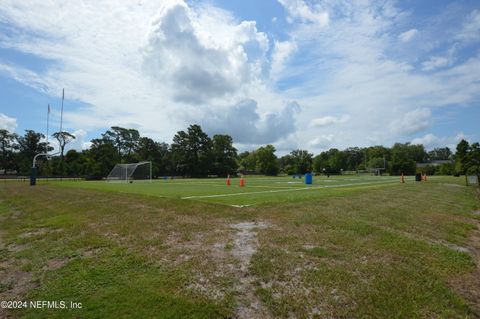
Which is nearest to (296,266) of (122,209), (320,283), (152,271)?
(320,283)

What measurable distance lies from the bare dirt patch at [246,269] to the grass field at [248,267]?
0.6 inches

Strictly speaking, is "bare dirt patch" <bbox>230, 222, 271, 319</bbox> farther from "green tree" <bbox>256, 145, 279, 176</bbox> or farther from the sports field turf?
"green tree" <bbox>256, 145, 279, 176</bbox>

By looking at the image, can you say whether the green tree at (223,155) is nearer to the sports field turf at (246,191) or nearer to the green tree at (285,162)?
the green tree at (285,162)

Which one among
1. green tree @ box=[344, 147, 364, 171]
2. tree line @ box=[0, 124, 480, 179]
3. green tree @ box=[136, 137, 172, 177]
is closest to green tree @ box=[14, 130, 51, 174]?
tree line @ box=[0, 124, 480, 179]

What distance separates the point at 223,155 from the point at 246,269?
75.6 metres

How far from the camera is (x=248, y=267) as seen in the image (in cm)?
454

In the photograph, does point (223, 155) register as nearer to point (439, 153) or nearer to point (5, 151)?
point (5, 151)

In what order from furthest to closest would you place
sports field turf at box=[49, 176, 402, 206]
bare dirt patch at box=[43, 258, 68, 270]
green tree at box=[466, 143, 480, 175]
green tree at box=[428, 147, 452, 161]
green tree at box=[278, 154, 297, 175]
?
green tree at box=[428, 147, 452, 161], green tree at box=[278, 154, 297, 175], green tree at box=[466, 143, 480, 175], sports field turf at box=[49, 176, 402, 206], bare dirt patch at box=[43, 258, 68, 270]

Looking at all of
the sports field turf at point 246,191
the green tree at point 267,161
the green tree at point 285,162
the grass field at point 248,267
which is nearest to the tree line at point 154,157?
the green tree at point 267,161

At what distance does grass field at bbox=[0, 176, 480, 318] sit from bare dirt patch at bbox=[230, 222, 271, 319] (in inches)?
0.6

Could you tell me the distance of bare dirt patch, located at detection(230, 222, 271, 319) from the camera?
3.44 m

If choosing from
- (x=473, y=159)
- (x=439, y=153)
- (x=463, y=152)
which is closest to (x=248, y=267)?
(x=473, y=159)

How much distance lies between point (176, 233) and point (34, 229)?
5001mm

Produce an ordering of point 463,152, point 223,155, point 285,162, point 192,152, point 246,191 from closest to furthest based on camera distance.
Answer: point 246,191, point 463,152, point 192,152, point 223,155, point 285,162
